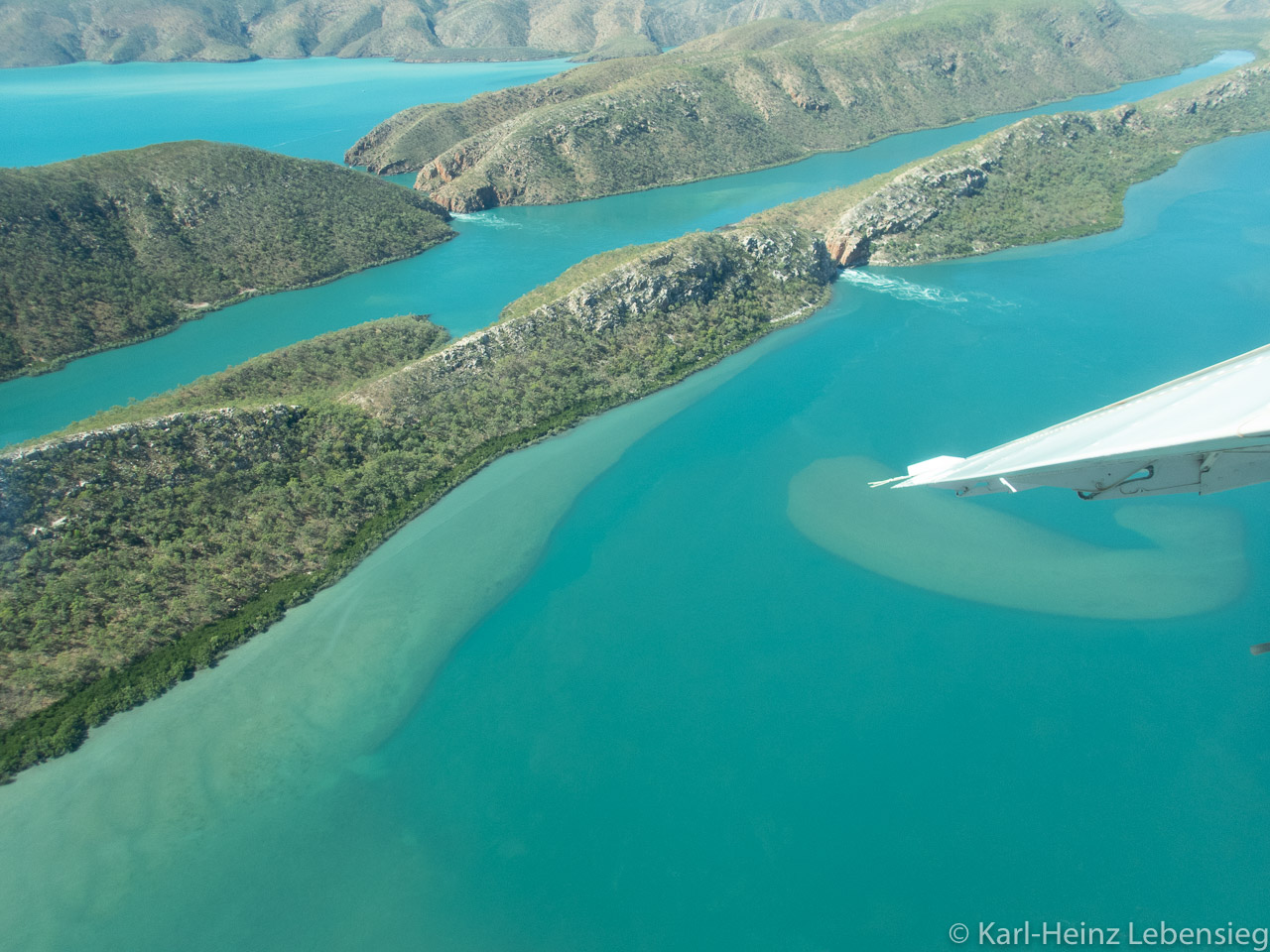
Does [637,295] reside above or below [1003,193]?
below

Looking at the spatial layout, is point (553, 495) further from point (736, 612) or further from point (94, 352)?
point (94, 352)

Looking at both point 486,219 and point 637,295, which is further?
point 486,219

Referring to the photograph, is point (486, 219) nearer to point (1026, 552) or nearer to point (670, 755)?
point (1026, 552)

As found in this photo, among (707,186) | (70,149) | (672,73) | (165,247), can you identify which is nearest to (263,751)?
(165,247)

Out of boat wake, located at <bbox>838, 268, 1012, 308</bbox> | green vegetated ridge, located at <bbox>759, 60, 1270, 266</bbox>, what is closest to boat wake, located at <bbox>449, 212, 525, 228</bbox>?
green vegetated ridge, located at <bbox>759, 60, 1270, 266</bbox>

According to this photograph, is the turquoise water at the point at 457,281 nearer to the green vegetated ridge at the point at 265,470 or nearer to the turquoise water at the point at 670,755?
the green vegetated ridge at the point at 265,470

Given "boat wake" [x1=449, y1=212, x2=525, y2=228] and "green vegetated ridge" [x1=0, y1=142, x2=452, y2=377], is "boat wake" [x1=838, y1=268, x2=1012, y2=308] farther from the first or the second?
"green vegetated ridge" [x1=0, y1=142, x2=452, y2=377]

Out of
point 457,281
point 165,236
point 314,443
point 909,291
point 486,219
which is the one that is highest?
point 165,236

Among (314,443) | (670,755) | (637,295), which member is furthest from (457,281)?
(670,755)
